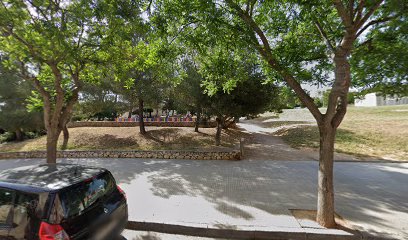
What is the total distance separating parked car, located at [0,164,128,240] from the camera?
98.6 inches

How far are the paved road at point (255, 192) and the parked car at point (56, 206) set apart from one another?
1334 millimetres

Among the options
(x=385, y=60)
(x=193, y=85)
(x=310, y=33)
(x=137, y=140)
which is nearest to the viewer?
(x=385, y=60)

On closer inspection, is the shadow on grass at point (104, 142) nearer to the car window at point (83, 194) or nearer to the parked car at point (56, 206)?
the car window at point (83, 194)

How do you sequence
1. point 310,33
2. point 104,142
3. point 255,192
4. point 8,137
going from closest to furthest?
1. point 310,33
2. point 255,192
3. point 104,142
4. point 8,137

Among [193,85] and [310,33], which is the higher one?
[310,33]

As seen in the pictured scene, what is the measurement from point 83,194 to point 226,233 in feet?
8.17

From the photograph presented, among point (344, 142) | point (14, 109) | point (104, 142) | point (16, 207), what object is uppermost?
point (14, 109)

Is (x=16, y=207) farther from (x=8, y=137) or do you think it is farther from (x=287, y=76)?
(x=8, y=137)

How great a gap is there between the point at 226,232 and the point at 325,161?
2.24 metres

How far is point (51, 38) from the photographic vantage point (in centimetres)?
448

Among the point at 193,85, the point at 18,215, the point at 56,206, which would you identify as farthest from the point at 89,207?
the point at 193,85

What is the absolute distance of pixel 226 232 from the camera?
376cm

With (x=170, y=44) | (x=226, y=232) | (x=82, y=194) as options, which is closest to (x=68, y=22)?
(x=170, y=44)

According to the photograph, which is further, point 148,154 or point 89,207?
point 148,154
